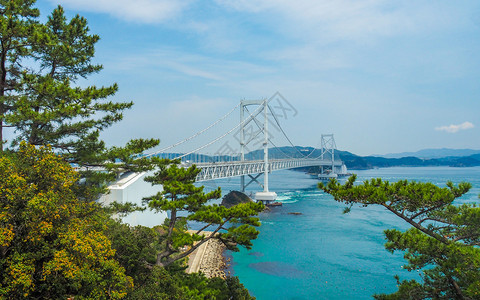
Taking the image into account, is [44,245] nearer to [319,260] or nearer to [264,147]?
[319,260]

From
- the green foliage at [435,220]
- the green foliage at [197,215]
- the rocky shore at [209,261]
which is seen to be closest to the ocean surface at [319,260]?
the rocky shore at [209,261]

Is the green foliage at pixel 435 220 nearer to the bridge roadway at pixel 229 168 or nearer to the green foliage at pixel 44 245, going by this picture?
the green foliage at pixel 44 245

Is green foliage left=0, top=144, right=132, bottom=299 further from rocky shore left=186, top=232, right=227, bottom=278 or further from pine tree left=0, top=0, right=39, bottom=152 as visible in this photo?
rocky shore left=186, top=232, right=227, bottom=278

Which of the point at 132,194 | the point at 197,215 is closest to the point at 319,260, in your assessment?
the point at 132,194

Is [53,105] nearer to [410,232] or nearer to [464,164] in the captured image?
[410,232]

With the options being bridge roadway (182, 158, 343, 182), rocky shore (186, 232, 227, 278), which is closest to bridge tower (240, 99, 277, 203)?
bridge roadway (182, 158, 343, 182)

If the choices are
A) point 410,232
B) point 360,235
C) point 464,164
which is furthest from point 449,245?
point 464,164
